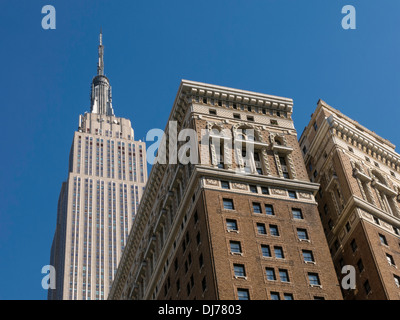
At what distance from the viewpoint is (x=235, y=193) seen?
312 feet

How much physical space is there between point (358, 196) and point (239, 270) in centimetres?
2648

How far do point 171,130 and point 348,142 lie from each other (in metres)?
26.8

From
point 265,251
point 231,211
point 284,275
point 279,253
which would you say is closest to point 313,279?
point 284,275

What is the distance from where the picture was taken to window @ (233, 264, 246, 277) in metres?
84.9

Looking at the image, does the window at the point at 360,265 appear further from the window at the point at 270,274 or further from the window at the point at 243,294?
the window at the point at 243,294

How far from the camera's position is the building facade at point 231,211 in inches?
3393

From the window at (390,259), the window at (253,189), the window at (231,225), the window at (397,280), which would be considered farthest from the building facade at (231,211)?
the window at (390,259)

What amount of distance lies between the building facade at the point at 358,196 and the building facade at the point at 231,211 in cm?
743

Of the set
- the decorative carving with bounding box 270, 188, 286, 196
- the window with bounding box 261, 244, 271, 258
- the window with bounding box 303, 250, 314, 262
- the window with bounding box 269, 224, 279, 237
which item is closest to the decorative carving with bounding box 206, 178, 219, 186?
the decorative carving with bounding box 270, 188, 286, 196

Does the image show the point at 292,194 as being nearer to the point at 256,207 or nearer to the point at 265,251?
the point at 256,207

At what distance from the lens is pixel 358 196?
104 m

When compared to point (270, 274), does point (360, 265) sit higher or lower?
higher
